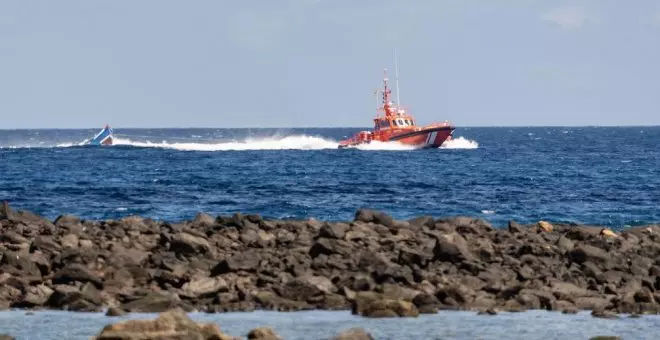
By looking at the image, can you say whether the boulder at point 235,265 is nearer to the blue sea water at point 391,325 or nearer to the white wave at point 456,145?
the blue sea water at point 391,325

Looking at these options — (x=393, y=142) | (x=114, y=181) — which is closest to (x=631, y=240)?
(x=114, y=181)

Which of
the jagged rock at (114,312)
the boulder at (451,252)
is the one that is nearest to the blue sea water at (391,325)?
the jagged rock at (114,312)

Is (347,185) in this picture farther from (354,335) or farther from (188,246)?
(354,335)

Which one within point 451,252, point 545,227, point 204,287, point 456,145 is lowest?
point 456,145

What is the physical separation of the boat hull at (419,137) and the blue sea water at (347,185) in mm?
836

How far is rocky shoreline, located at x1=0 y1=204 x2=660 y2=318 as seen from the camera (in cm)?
2219

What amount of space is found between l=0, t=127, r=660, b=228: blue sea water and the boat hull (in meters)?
0.84

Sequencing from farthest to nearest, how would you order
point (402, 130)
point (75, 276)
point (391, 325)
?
point (402, 130)
point (75, 276)
point (391, 325)

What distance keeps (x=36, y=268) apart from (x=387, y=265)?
6.56 m

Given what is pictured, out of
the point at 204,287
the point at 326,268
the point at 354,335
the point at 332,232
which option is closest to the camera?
the point at 354,335

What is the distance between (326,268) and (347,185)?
40.2 meters

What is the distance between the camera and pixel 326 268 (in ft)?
82.2

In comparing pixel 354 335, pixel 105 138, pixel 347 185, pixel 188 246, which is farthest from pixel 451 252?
pixel 105 138

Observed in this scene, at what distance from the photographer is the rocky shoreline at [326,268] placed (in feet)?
72.8
